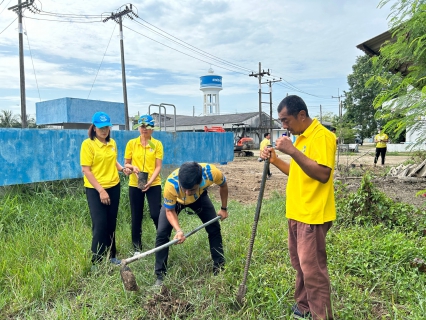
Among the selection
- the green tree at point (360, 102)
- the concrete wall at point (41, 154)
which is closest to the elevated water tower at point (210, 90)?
the green tree at point (360, 102)

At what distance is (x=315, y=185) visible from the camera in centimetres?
208

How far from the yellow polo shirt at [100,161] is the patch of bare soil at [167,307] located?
139 cm

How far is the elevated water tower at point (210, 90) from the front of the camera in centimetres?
4806

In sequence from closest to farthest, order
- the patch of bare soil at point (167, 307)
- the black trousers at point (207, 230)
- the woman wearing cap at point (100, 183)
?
the patch of bare soil at point (167, 307) < the black trousers at point (207, 230) < the woman wearing cap at point (100, 183)

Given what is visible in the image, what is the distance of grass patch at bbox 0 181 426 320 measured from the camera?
255cm

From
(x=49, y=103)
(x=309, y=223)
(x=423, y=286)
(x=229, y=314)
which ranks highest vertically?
(x=49, y=103)

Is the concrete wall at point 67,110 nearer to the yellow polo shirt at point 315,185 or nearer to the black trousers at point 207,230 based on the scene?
the black trousers at point 207,230

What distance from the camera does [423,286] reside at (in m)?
2.57

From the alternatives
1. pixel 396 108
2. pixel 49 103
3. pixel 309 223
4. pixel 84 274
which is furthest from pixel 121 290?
pixel 49 103

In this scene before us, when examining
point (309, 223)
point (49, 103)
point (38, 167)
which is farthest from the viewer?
point (49, 103)

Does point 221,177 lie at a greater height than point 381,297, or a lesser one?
greater

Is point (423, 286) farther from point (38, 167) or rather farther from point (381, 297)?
point (38, 167)

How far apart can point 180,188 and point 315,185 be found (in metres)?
1.25

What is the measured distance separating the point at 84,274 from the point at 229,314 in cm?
150
